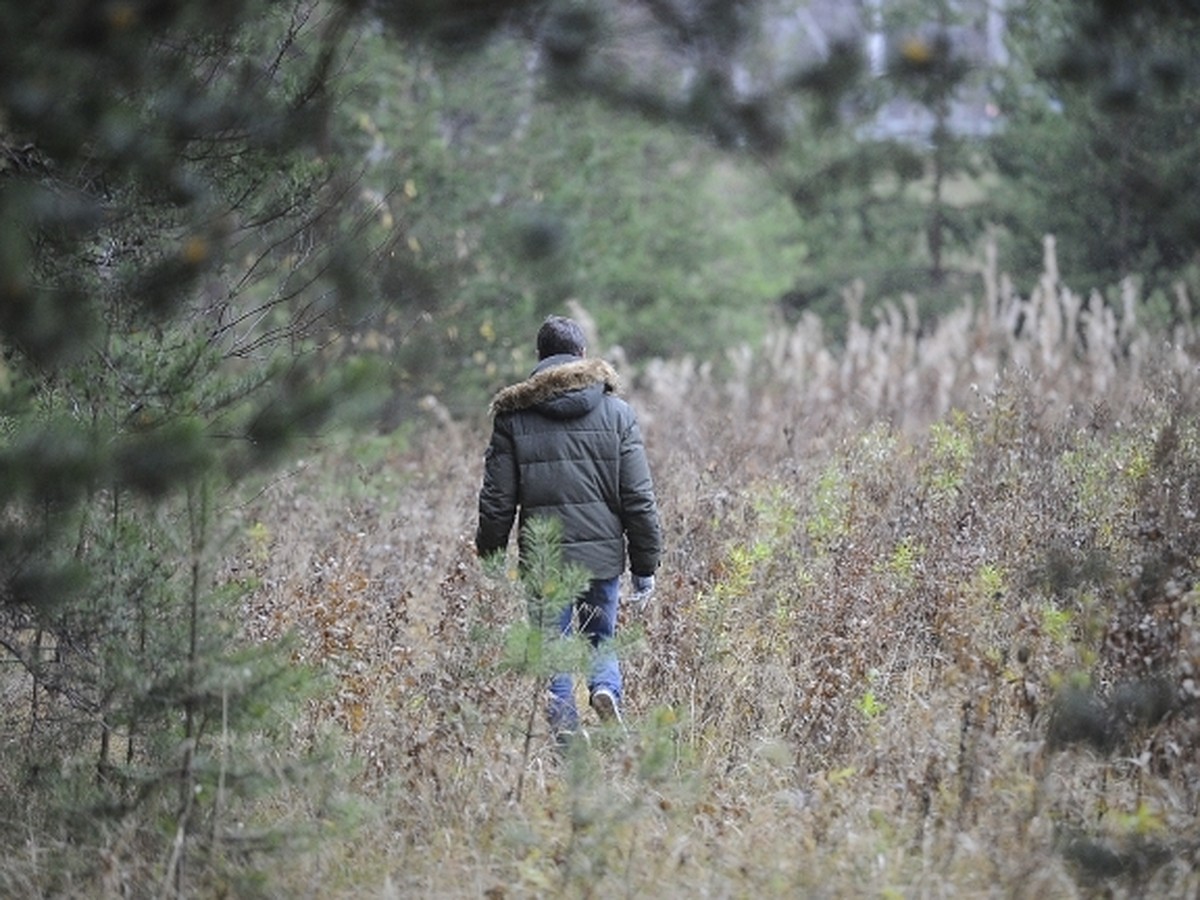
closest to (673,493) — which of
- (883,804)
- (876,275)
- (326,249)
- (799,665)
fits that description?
(799,665)

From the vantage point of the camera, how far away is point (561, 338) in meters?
6.30

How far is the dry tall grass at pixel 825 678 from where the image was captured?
4695 millimetres

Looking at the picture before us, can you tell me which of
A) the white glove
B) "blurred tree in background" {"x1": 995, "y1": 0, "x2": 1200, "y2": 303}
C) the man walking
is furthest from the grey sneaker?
"blurred tree in background" {"x1": 995, "y1": 0, "x2": 1200, "y2": 303}

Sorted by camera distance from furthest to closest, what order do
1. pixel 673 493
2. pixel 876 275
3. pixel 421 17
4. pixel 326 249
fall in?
1. pixel 876 275
2. pixel 673 493
3. pixel 326 249
4. pixel 421 17

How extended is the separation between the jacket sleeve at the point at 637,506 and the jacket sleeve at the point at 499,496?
17.4 inches

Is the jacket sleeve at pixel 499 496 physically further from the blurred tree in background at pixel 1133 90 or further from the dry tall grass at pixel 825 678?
the blurred tree in background at pixel 1133 90

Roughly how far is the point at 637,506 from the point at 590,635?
0.55m

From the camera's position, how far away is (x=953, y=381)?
41.5 feet

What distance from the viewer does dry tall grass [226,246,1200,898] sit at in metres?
4.70

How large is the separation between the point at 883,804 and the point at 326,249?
313 centimetres

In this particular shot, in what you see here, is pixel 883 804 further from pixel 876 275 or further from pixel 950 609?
pixel 876 275

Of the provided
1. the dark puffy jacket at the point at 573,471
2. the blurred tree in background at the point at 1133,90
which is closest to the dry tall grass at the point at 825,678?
the dark puffy jacket at the point at 573,471

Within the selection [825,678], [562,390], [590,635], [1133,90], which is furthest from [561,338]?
[1133,90]

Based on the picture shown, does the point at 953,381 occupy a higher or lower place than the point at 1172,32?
lower
